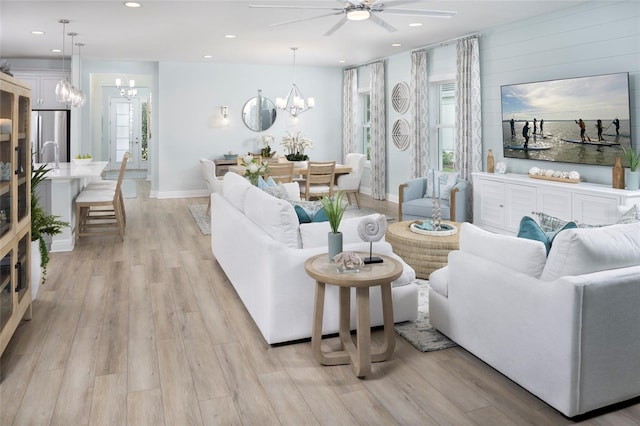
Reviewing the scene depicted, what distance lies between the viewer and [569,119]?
5277mm

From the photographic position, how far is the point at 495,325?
257 centimetres

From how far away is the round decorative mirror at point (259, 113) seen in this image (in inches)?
387

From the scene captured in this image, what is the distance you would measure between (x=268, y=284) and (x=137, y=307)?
1330 millimetres

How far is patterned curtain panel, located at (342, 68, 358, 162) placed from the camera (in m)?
9.92

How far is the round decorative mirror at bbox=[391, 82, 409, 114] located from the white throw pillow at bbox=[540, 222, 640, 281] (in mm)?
6132

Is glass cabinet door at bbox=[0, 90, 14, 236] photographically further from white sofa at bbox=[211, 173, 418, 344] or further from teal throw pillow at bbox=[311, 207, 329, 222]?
teal throw pillow at bbox=[311, 207, 329, 222]

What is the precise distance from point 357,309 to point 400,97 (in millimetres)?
6467

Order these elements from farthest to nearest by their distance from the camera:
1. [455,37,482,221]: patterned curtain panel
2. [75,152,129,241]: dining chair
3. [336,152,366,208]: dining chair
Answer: [336,152,366,208]: dining chair < [455,37,482,221]: patterned curtain panel < [75,152,129,241]: dining chair

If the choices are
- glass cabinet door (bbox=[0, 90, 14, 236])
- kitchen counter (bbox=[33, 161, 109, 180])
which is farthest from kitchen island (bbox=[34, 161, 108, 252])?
glass cabinet door (bbox=[0, 90, 14, 236])

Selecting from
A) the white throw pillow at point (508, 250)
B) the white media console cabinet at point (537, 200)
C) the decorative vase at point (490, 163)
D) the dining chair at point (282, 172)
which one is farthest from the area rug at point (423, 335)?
the dining chair at point (282, 172)

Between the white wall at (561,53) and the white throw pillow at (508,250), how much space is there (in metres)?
3.00

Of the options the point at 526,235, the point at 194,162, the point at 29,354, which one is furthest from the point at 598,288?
the point at 194,162

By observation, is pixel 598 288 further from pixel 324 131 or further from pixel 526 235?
pixel 324 131

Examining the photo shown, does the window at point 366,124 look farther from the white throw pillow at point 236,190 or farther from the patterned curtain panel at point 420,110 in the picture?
the white throw pillow at point 236,190
